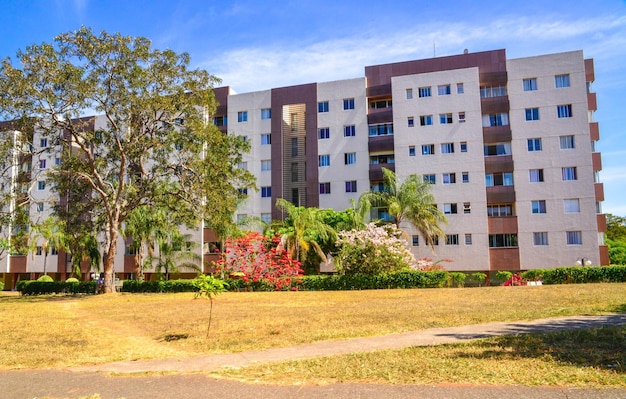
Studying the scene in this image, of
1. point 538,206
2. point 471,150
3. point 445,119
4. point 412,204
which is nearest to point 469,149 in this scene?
point 471,150

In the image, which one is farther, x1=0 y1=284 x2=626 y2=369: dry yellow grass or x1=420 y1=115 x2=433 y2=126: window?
x1=420 y1=115 x2=433 y2=126: window

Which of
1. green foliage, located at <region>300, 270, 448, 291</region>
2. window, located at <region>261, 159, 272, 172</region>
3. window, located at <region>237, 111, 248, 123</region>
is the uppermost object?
window, located at <region>237, 111, 248, 123</region>

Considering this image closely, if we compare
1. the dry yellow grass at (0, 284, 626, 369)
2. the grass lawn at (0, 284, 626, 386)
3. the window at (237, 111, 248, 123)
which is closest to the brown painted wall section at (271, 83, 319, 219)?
the window at (237, 111, 248, 123)

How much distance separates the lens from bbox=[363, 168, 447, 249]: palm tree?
128 ft

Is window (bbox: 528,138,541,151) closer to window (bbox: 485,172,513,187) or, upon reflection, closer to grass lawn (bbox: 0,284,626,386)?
window (bbox: 485,172,513,187)

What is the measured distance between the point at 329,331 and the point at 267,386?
5.54 metres

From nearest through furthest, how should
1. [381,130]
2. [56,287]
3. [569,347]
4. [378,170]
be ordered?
[569,347], [56,287], [378,170], [381,130]

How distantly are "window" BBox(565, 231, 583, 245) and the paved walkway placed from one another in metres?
30.3

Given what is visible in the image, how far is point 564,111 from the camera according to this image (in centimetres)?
4316

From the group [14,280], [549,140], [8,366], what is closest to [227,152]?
[8,366]

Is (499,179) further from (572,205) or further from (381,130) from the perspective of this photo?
(381,130)

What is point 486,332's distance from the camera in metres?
12.4

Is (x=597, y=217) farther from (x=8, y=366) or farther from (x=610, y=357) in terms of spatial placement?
(x=8, y=366)

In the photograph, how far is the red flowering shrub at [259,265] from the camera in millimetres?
29875
